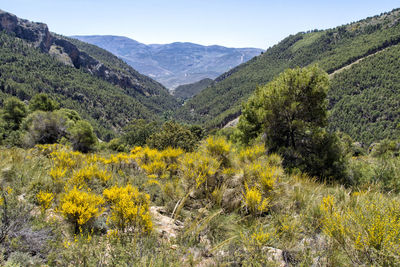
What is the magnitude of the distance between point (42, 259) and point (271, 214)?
3.55 meters

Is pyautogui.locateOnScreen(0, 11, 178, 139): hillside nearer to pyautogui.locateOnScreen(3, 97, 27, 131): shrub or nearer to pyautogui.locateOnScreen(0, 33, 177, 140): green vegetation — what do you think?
pyautogui.locateOnScreen(0, 33, 177, 140): green vegetation

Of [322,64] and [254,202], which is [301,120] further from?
[322,64]

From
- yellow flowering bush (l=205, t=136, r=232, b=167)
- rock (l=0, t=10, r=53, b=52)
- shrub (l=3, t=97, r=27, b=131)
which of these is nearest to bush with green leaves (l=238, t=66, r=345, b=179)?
yellow flowering bush (l=205, t=136, r=232, b=167)

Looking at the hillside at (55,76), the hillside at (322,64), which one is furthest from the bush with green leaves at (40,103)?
the hillside at (322,64)

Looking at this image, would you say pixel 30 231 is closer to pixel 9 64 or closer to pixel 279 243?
pixel 279 243

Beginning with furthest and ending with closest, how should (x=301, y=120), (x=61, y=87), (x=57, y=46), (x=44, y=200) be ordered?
1. (x=57, y=46)
2. (x=61, y=87)
3. (x=301, y=120)
4. (x=44, y=200)

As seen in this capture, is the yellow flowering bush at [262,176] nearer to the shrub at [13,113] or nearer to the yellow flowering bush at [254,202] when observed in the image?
the yellow flowering bush at [254,202]

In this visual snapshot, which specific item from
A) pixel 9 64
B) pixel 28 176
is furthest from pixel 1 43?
pixel 28 176

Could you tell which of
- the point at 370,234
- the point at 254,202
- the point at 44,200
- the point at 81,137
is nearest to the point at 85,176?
the point at 44,200

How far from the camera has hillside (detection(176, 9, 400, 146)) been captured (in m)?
96.2

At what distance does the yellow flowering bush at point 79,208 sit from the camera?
10.4 feet

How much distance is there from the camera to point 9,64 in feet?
296

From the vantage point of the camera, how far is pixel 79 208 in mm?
3168

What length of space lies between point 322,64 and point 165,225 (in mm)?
146840
